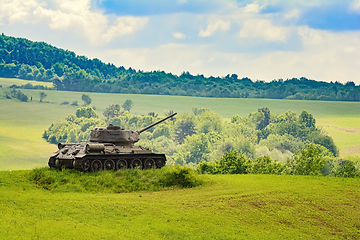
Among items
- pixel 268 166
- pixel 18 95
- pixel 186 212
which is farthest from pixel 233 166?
pixel 18 95

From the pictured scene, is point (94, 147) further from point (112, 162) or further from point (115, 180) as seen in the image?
point (115, 180)

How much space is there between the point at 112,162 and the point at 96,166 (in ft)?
3.11

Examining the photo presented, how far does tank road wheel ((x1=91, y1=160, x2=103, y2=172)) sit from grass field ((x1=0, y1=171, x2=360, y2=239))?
3318 millimetres

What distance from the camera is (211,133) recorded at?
13625cm

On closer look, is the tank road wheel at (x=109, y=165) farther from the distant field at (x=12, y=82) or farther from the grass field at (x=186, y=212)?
the distant field at (x=12, y=82)

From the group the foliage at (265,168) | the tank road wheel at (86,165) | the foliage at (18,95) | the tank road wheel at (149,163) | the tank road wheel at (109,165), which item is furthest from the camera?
the foliage at (18,95)

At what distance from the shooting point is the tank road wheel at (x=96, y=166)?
25516 mm

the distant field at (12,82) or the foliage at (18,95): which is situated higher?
the distant field at (12,82)

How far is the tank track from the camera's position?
25188 mm

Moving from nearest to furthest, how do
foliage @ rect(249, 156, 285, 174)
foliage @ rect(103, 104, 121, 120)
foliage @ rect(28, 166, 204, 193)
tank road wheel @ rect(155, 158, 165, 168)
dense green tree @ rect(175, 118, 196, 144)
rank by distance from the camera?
foliage @ rect(28, 166, 204, 193)
tank road wheel @ rect(155, 158, 165, 168)
foliage @ rect(249, 156, 285, 174)
dense green tree @ rect(175, 118, 196, 144)
foliage @ rect(103, 104, 121, 120)

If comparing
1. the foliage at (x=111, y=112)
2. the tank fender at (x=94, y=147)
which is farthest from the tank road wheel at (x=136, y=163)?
the foliage at (x=111, y=112)

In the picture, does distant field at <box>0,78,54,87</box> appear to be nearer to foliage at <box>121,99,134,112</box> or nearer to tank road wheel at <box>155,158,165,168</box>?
foliage at <box>121,99,134,112</box>

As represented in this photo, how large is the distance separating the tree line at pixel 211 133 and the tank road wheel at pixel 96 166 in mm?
77205

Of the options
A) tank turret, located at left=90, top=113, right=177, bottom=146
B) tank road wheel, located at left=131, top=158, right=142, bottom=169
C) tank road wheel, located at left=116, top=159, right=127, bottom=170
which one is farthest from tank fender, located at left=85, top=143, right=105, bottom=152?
tank turret, located at left=90, top=113, right=177, bottom=146
